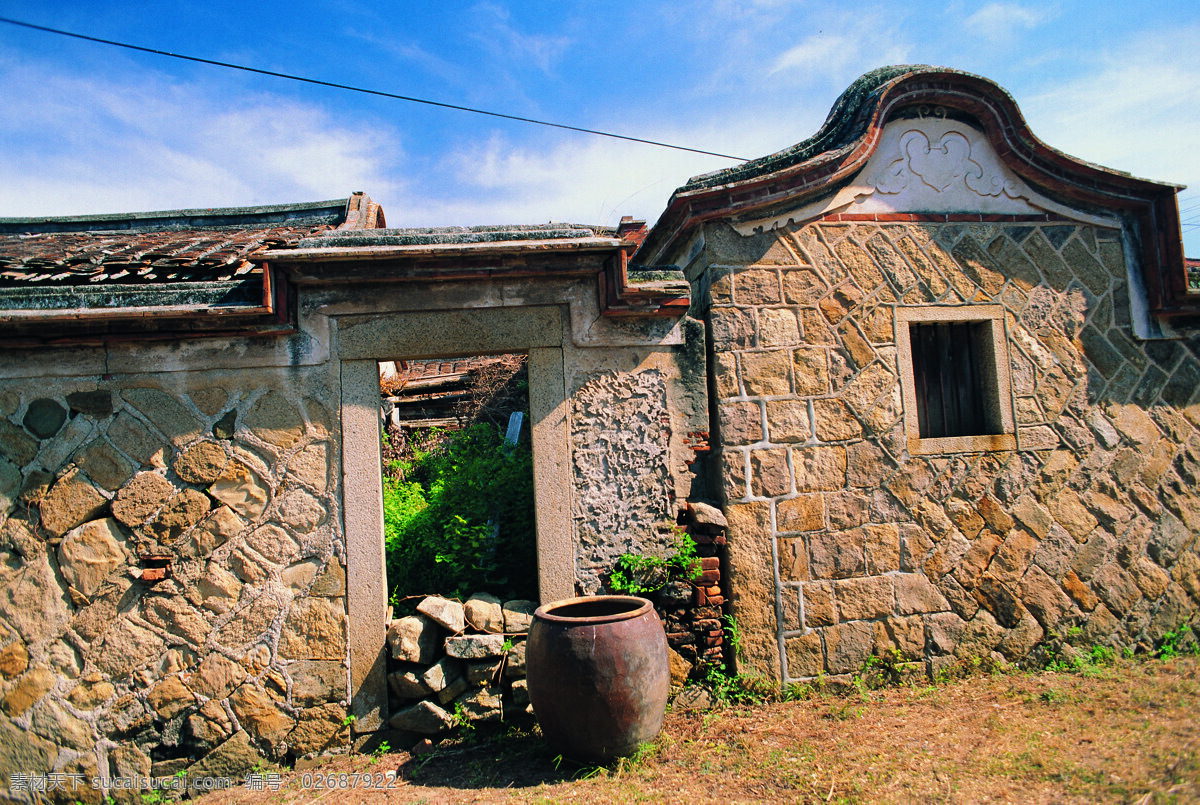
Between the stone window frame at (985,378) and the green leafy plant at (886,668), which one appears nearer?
the green leafy plant at (886,668)

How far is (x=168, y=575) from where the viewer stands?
3.99m

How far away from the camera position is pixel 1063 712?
13.4 ft

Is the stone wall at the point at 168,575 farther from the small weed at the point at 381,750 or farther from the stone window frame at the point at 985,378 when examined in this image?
the stone window frame at the point at 985,378

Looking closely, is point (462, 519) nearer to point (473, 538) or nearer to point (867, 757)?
point (473, 538)

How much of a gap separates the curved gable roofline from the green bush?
89.2 inches

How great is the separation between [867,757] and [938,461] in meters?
2.12

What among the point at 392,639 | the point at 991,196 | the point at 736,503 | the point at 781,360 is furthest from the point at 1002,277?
the point at 392,639

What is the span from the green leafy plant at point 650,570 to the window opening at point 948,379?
2068mm

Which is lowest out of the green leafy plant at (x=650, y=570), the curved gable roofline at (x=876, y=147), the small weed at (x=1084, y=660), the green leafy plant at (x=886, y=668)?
the small weed at (x=1084, y=660)

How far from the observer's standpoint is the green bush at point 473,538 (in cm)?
461

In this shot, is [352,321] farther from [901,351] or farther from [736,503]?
[901,351]

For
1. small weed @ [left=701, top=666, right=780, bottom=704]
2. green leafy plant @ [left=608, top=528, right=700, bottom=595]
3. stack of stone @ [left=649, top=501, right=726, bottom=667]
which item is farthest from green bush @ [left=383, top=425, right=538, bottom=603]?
small weed @ [left=701, top=666, right=780, bottom=704]

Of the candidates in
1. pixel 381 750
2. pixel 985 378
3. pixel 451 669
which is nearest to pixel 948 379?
pixel 985 378

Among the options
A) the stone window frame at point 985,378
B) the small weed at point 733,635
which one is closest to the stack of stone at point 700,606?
the small weed at point 733,635
